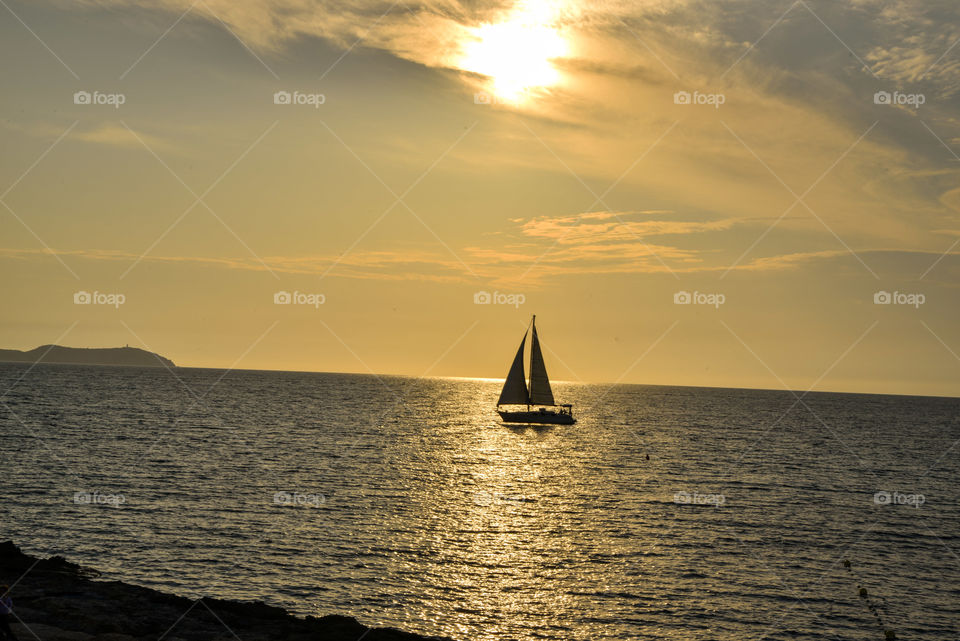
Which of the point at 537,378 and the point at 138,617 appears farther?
the point at 537,378

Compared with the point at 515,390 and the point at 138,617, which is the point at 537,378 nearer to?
the point at 515,390

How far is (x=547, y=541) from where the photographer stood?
1914 inches

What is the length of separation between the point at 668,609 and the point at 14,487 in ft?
166

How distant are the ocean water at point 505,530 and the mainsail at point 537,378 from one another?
21.6 metres

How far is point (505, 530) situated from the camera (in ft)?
169

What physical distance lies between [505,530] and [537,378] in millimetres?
76843

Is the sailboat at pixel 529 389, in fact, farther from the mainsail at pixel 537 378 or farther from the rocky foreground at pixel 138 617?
the rocky foreground at pixel 138 617

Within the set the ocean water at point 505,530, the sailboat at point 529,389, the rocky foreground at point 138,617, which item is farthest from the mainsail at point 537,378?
the rocky foreground at point 138,617

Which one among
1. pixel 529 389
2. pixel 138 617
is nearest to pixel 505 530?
pixel 138 617

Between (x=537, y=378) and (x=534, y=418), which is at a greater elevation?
(x=537, y=378)

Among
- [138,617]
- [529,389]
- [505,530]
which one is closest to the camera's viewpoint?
[138,617]

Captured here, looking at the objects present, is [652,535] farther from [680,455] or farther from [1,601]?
[680,455]

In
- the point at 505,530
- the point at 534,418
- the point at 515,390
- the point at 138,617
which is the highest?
the point at 515,390

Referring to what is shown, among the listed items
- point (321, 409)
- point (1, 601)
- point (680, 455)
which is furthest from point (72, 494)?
point (321, 409)
